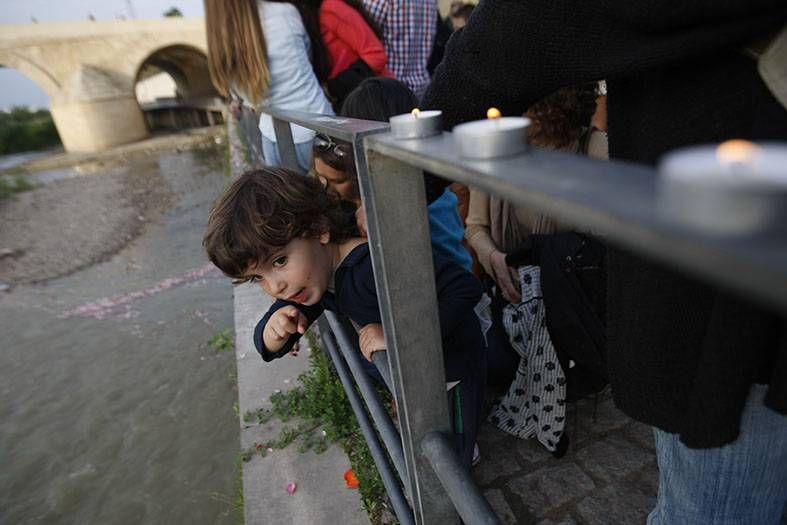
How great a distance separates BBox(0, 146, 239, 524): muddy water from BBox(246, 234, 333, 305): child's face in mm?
1869

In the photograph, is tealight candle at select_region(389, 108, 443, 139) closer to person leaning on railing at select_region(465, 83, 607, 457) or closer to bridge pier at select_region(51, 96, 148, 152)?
person leaning on railing at select_region(465, 83, 607, 457)

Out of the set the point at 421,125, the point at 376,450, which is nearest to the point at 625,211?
the point at 421,125

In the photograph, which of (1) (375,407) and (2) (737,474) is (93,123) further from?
(2) (737,474)

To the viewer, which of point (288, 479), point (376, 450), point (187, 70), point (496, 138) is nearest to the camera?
point (496, 138)

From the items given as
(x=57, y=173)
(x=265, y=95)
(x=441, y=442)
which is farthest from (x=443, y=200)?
(x=57, y=173)

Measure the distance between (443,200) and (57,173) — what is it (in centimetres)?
2194

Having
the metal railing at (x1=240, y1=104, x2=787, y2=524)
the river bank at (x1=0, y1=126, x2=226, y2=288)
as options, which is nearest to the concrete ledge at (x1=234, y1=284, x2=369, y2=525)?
the metal railing at (x1=240, y1=104, x2=787, y2=524)

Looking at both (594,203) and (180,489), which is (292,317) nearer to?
(594,203)

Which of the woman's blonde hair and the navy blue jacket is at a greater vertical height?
the woman's blonde hair

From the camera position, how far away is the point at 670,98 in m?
0.68

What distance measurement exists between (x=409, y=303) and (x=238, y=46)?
197cm

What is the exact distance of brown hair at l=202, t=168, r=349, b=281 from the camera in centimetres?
141

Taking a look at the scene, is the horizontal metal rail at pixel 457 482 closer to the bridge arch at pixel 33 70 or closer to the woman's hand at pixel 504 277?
the woman's hand at pixel 504 277

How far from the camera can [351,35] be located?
247 centimetres
